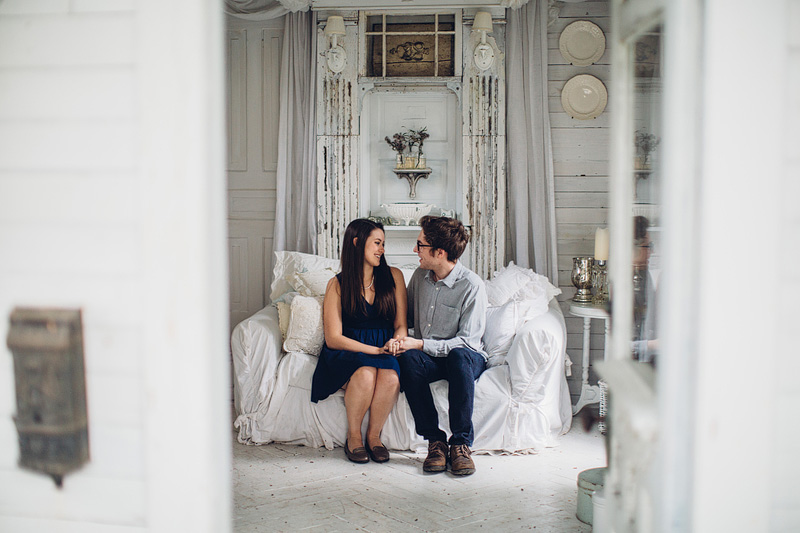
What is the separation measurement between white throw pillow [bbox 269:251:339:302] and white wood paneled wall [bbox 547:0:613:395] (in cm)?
148

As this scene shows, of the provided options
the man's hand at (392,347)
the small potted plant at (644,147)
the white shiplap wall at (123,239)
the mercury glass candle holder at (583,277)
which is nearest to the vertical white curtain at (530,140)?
the mercury glass candle holder at (583,277)

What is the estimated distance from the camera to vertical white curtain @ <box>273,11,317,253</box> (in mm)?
4348

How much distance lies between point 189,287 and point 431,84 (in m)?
3.19

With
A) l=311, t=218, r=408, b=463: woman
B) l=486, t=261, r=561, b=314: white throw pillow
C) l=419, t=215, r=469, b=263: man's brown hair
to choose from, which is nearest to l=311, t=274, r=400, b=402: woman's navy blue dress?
l=311, t=218, r=408, b=463: woman

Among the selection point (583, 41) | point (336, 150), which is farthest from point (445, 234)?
point (583, 41)

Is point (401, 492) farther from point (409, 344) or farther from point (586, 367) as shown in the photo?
point (586, 367)

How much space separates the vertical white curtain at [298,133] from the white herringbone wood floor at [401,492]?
1541mm

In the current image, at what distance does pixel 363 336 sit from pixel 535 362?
Answer: 0.86 m

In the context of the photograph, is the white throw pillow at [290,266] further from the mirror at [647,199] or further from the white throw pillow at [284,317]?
the mirror at [647,199]

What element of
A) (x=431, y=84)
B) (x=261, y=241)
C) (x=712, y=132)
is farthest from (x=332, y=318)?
(x=712, y=132)

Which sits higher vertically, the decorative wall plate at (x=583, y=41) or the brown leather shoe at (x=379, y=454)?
the decorative wall plate at (x=583, y=41)

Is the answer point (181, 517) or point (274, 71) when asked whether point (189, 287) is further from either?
point (274, 71)

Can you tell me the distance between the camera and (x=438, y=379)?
331 cm

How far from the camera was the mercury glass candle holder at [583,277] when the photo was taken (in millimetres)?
3902
